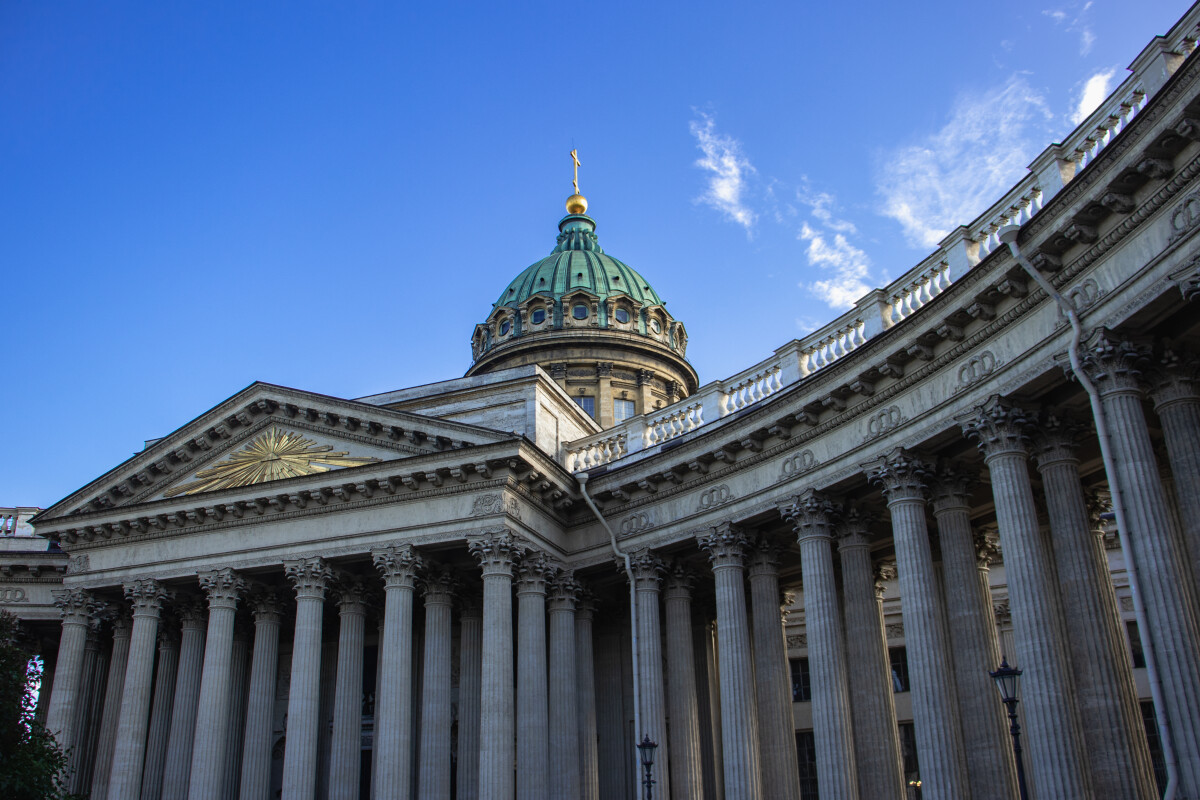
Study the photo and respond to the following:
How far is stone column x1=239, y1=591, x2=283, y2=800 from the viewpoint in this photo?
28219 mm

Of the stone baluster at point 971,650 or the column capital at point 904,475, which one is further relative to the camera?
→ the column capital at point 904,475

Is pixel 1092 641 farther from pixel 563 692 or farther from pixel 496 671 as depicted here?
pixel 563 692

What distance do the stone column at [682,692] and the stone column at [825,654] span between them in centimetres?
253

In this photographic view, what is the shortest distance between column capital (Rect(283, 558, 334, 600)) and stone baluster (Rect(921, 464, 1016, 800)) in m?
15.5

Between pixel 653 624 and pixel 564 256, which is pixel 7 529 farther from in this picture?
pixel 564 256

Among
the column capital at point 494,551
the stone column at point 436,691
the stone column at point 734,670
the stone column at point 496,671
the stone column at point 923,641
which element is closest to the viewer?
the stone column at point 923,641

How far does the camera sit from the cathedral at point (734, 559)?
55.5 feet

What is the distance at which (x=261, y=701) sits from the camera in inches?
1130

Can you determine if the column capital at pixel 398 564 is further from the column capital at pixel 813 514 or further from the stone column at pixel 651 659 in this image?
the column capital at pixel 813 514

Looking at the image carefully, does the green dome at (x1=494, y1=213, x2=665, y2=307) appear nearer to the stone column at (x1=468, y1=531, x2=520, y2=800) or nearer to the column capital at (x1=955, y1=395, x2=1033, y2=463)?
the stone column at (x1=468, y1=531, x2=520, y2=800)

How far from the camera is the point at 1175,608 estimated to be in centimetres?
1555

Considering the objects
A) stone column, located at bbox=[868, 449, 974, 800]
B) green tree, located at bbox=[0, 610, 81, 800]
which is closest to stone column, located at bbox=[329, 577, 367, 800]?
green tree, located at bbox=[0, 610, 81, 800]

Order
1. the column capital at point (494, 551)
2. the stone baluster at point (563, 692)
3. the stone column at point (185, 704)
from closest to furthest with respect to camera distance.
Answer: the column capital at point (494, 551) < the stone baluster at point (563, 692) < the stone column at point (185, 704)

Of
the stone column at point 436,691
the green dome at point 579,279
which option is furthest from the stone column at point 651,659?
the green dome at point 579,279
